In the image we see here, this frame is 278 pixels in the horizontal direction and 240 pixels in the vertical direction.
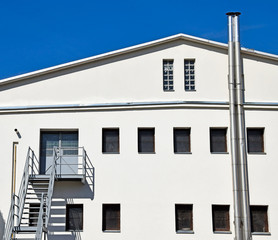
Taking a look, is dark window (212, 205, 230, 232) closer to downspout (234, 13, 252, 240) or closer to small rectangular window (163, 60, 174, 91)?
downspout (234, 13, 252, 240)

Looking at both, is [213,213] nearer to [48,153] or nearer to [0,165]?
[48,153]

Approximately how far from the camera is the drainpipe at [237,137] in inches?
835

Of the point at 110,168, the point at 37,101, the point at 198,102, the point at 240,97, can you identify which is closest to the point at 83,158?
the point at 110,168

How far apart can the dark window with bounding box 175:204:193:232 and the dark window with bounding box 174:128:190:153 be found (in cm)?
240

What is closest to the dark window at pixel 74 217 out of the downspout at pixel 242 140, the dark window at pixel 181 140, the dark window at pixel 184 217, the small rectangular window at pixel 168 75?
the dark window at pixel 184 217

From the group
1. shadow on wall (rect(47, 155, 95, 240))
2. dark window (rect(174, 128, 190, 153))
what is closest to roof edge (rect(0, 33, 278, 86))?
dark window (rect(174, 128, 190, 153))

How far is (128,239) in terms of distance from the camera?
2144cm

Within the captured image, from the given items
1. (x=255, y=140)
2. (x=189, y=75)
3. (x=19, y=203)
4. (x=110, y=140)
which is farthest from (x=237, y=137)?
(x=19, y=203)

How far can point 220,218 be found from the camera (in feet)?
71.5

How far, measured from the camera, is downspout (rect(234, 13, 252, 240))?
69.6 ft

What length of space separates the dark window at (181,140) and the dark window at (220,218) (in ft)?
9.08

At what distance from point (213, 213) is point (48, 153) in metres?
7.56

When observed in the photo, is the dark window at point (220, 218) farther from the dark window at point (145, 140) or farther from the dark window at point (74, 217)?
the dark window at point (74, 217)

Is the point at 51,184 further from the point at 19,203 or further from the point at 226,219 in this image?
the point at 226,219
